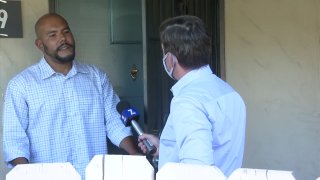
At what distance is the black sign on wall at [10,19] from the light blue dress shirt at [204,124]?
6.44 ft

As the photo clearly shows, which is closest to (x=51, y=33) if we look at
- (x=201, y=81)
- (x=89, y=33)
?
(x=89, y=33)

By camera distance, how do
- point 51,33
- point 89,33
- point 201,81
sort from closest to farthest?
point 201,81, point 51,33, point 89,33

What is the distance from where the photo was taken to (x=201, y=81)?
1874 millimetres

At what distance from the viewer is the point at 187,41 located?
72.7 inches

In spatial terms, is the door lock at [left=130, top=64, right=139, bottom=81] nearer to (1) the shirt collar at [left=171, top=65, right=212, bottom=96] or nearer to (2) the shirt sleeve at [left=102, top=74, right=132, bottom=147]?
(2) the shirt sleeve at [left=102, top=74, right=132, bottom=147]

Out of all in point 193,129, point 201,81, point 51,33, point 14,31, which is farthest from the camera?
point 14,31

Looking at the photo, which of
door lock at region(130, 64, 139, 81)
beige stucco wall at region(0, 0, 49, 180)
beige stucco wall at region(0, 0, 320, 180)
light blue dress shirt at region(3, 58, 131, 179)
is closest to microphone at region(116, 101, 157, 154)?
light blue dress shirt at region(3, 58, 131, 179)

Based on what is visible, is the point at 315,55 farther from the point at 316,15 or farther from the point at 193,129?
the point at 193,129

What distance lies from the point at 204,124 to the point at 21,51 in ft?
7.15

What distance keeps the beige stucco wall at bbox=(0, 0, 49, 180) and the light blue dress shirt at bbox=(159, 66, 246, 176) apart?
196cm

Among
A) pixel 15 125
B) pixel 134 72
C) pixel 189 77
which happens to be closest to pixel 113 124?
pixel 15 125

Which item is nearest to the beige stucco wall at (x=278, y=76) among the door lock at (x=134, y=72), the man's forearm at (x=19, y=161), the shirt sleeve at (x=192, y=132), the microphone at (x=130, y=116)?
the door lock at (x=134, y=72)

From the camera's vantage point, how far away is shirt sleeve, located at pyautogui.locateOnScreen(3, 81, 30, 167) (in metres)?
2.89

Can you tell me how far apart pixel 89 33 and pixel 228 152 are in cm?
231
